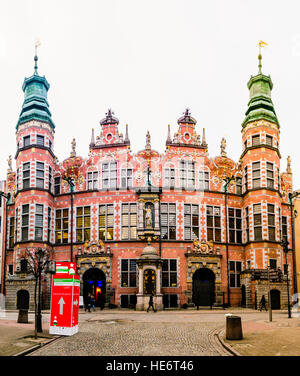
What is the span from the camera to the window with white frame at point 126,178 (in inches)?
1817

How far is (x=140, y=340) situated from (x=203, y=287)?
24.7m

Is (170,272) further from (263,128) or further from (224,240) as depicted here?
(263,128)

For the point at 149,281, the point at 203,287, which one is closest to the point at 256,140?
the point at 203,287

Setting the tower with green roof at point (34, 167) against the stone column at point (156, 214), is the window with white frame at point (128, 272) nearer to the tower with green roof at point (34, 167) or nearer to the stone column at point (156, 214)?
the stone column at point (156, 214)

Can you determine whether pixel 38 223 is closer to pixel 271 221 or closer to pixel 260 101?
pixel 271 221

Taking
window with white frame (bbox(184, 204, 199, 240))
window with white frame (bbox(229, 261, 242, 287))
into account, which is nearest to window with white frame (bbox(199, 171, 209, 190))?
window with white frame (bbox(184, 204, 199, 240))

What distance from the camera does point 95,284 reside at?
44750mm

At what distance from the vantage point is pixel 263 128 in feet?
153

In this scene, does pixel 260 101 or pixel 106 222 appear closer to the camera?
pixel 106 222

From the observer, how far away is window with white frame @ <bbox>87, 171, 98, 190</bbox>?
154ft

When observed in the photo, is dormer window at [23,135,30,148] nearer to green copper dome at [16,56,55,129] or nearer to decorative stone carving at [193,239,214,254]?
green copper dome at [16,56,55,129]

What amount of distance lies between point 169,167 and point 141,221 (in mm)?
6172
